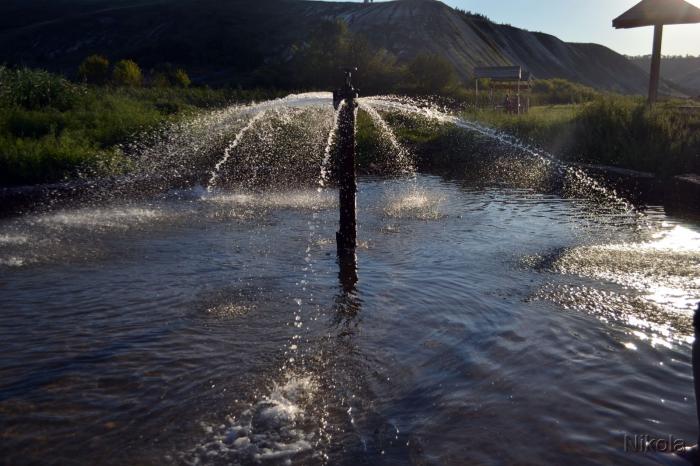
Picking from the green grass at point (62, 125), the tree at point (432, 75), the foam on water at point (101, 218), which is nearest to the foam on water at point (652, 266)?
the foam on water at point (101, 218)

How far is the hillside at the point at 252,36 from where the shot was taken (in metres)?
71.5

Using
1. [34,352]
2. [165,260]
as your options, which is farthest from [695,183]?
[34,352]

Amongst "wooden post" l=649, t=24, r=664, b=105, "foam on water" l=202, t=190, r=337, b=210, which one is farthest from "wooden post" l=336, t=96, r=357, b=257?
"wooden post" l=649, t=24, r=664, b=105

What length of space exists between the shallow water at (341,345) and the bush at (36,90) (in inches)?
449

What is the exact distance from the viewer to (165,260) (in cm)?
699

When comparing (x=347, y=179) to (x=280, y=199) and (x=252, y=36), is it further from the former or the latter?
(x=252, y=36)

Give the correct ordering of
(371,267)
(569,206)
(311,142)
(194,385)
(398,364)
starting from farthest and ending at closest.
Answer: (311,142) < (569,206) < (371,267) < (398,364) < (194,385)

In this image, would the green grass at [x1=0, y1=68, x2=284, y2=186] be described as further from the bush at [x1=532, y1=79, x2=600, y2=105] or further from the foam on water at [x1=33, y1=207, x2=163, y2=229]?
the bush at [x1=532, y1=79, x2=600, y2=105]

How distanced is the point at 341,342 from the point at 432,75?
31906 millimetres

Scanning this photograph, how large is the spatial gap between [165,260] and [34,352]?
8.26 feet

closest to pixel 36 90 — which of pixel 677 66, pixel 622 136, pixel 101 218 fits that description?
pixel 101 218

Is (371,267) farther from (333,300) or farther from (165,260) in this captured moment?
(165,260)

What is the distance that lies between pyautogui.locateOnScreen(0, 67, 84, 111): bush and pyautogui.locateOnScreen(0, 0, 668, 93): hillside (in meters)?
42.9

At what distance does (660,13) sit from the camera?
1867 centimetres
